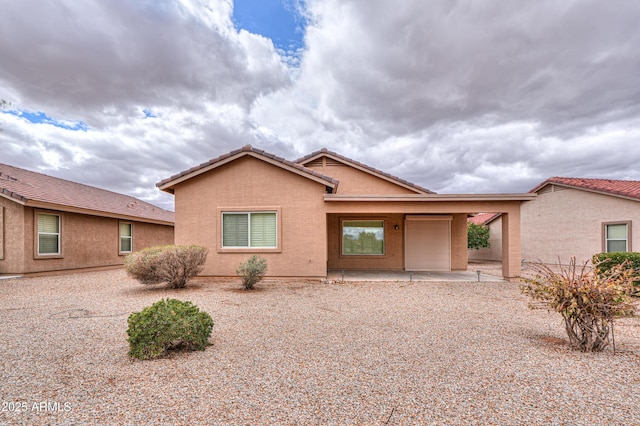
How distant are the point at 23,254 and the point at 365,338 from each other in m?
13.8

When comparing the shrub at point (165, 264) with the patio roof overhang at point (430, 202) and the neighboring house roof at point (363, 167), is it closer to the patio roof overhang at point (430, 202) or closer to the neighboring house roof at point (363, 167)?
the patio roof overhang at point (430, 202)

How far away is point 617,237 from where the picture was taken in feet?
44.2

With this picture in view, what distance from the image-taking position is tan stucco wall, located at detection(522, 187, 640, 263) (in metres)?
13.4

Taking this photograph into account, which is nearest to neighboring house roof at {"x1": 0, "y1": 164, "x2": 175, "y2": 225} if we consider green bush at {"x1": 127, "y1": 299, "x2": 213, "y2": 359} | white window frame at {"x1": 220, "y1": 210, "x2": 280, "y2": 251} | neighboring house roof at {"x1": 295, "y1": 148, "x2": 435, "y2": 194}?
white window frame at {"x1": 220, "y1": 210, "x2": 280, "y2": 251}

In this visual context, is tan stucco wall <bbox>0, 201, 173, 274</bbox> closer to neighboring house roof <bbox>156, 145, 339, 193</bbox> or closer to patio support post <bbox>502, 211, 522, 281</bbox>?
neighboring house roof <bbox>156, 145, 339, 193</bbox>

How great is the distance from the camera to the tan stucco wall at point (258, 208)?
1045cm

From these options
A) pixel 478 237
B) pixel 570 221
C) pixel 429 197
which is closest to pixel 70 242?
pixel 429 197

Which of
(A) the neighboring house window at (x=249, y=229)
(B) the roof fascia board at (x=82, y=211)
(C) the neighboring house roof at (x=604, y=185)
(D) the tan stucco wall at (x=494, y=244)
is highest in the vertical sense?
(C) the neighboring house roof at (x=604, y=185)

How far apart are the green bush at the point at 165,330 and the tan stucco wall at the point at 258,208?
629 cm

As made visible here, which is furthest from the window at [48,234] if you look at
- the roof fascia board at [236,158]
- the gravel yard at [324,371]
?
the gravel yard at [324,371]

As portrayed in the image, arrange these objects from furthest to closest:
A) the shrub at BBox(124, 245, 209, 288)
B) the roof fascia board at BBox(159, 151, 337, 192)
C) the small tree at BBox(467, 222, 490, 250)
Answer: the small tree at BBox(467, 222, 490, 250) < the roof fascia board at BBox(159, 151, 337, 192) < the shrub at BBox(124, 245, 209, 288)

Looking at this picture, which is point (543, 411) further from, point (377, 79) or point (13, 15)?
point (13, 15)

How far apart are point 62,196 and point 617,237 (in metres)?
25.8

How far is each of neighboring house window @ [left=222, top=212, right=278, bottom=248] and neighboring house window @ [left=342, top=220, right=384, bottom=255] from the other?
4254 mm
